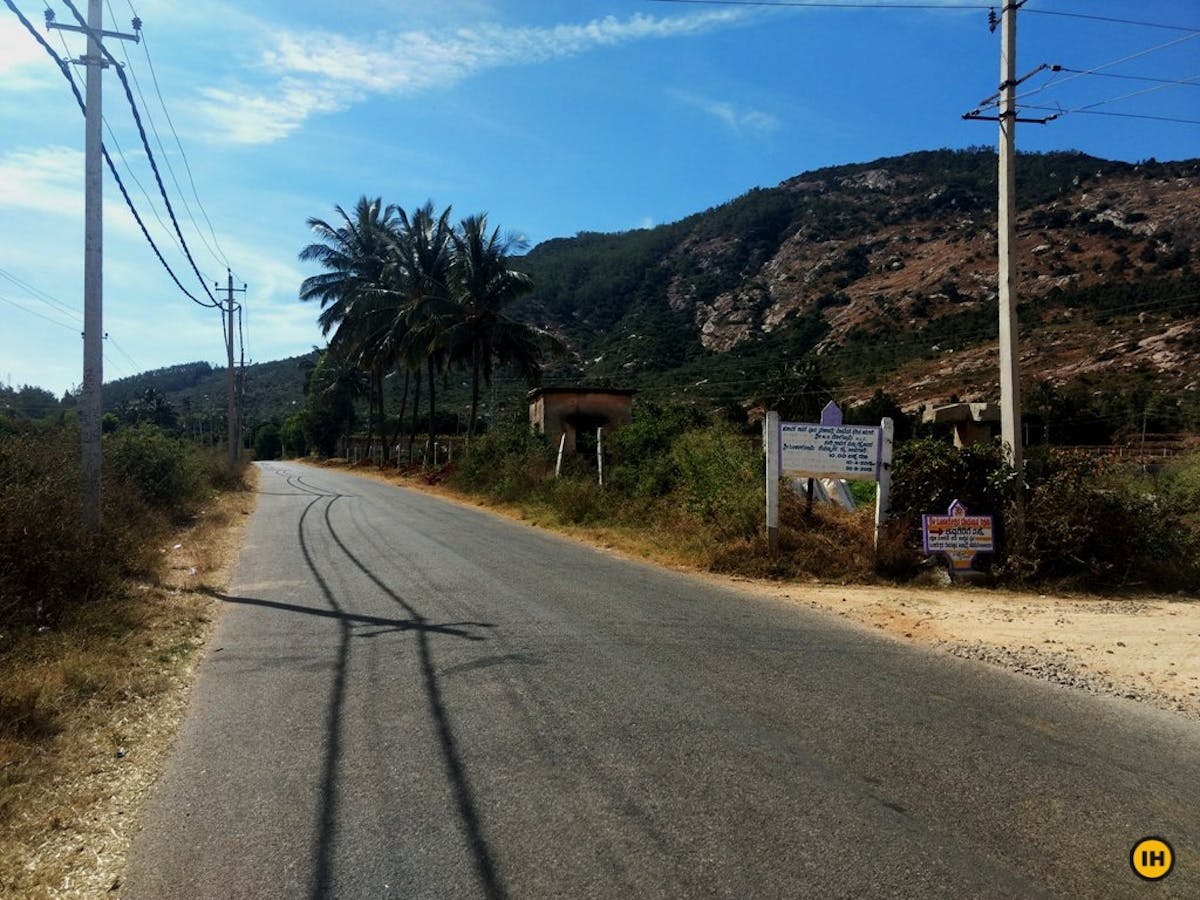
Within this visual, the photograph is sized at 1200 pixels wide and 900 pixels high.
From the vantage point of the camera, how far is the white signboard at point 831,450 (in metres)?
11.0

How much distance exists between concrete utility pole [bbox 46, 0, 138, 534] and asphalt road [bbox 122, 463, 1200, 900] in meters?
3.53

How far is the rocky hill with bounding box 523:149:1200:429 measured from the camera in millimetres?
45469

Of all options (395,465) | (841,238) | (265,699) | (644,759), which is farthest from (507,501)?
(841,238)

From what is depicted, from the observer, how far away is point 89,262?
10258 mm

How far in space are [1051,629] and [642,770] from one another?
531 centimetres

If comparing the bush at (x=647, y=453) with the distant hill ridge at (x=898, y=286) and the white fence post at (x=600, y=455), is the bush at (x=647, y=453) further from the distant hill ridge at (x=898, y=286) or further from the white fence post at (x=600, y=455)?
the distant hill ridge at (x=898, y=286)

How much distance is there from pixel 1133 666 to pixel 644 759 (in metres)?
4.41

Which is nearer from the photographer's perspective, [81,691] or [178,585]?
[81,691]

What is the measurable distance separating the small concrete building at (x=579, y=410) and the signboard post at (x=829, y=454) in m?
14.6

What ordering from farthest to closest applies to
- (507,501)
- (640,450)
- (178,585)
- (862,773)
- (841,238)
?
(841,238) < (507,501) < (640,450) < (178,585) < (862,773)

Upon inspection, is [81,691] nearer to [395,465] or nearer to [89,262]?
[89,262]

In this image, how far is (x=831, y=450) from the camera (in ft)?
36.5

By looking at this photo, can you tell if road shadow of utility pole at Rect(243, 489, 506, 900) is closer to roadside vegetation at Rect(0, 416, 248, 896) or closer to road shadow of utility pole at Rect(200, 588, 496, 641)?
road shadow of utility pole at Rect(200, 588, 496, 641)

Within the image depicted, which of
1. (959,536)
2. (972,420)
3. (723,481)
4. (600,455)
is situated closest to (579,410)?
(600,455)
